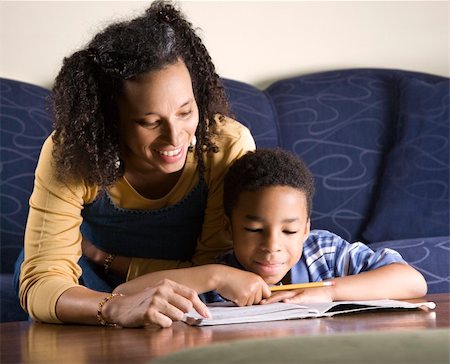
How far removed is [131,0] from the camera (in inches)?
122

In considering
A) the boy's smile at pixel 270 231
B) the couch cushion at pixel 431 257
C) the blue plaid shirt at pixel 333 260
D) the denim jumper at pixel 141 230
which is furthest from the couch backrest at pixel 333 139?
the boy's smile at pixel 270 231

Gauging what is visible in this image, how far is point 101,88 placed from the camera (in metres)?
1.82

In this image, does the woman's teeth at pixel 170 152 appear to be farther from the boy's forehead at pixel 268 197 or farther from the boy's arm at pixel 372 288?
the boy's arm at pixel 372 288

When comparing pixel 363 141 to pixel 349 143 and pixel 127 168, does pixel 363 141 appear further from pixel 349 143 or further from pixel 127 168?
pixel 127 168

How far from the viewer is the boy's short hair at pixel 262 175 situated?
1845 mm

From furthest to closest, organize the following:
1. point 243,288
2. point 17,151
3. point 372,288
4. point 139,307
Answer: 1. point 17,151
2. point 372,288
3. point 243,288
4. point 139,307

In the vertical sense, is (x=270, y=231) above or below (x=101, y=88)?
below

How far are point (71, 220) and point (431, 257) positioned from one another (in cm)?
105

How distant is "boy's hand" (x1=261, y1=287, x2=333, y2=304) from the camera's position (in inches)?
60.9

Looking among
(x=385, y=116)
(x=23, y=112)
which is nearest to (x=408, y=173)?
(x=385, y=116)

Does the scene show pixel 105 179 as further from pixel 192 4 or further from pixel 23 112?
pixel 192 4

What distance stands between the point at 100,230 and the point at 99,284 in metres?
0.13

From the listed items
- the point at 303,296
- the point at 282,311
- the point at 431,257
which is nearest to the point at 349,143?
the point at 431,257

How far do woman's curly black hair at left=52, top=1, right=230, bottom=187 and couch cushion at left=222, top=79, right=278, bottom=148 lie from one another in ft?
3.37
